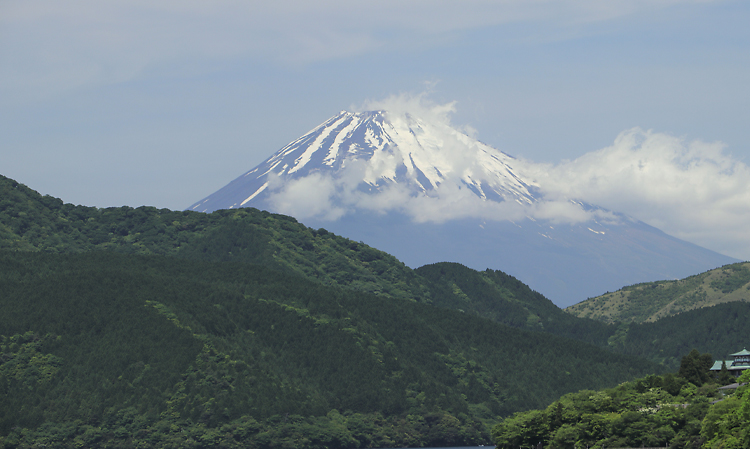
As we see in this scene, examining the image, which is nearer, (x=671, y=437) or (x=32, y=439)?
(x=671, y=437)

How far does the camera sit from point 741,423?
370 ft

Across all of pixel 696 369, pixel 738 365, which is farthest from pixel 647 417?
pixel 738 365

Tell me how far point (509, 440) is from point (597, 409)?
1855 cm

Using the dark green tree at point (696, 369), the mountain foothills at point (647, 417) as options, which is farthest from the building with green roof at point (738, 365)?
the mountain foothills at point (647, 417)

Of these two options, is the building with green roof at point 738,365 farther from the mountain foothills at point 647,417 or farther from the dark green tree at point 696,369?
the mountain foothills at point 647,417

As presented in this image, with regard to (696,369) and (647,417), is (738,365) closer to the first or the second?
(696,369)

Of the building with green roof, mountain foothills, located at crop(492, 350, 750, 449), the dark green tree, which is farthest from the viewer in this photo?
the building with green roof

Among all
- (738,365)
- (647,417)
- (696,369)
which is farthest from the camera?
(738,365)

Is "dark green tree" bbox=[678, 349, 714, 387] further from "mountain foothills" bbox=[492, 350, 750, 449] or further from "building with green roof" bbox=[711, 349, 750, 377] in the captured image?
"building with green roof" bbox=[711, 349, 750, 377]

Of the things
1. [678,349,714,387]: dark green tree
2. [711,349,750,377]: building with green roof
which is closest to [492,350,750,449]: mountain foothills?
[678,349,714,387]: dark green tree

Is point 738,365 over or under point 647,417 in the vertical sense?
over

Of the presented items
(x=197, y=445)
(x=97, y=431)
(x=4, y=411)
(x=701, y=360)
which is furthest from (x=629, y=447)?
(x=4, y=411)

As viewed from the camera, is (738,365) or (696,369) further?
(738,365)

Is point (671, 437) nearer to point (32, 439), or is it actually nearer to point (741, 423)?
point (741, 423)
